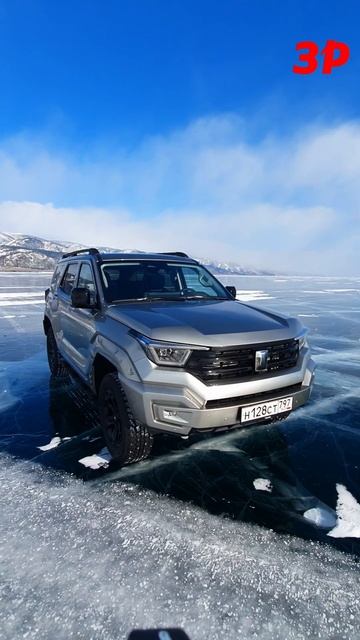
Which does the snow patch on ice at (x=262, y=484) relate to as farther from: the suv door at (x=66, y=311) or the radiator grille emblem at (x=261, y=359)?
the suv door at (x=66, y=311)

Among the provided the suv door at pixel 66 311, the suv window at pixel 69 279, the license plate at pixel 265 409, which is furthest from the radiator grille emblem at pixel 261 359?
the suv window at pixel 69 279

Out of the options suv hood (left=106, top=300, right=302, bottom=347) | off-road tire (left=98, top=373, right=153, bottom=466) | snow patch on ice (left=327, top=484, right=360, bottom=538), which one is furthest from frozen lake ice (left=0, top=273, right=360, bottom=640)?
suv hood (left=106, top=300, right=302, bottom=347)

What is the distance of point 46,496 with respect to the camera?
293cm

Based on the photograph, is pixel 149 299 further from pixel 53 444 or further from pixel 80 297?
pixel 53 444

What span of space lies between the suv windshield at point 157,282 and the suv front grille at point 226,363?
4.27 feet

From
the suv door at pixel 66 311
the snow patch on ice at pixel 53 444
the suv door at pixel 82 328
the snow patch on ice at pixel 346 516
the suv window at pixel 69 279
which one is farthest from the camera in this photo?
the suv window at pixel 69 279

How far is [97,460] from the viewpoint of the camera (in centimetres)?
347

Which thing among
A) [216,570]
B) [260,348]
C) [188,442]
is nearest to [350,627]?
[216,570]

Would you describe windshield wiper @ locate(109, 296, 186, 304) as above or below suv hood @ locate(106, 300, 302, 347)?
above

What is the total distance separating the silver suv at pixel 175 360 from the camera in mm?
2775

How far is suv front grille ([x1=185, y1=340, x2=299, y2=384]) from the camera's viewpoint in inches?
111

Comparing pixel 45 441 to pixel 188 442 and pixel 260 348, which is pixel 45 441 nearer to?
pixel 188 442

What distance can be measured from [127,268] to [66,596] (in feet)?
10.0

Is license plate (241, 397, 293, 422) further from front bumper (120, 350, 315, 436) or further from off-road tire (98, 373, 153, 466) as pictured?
off-road tire (98, 373, 153, 466)
